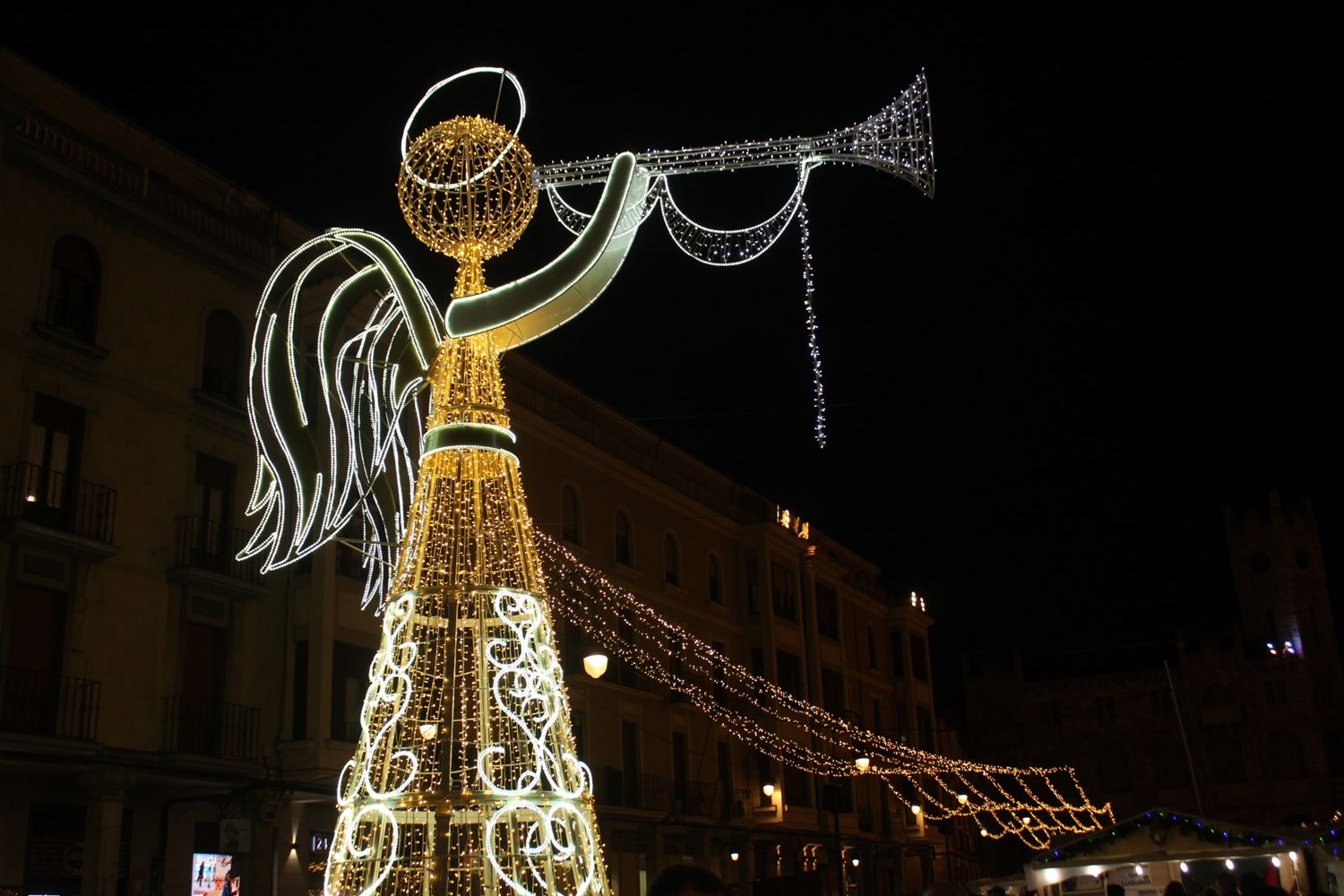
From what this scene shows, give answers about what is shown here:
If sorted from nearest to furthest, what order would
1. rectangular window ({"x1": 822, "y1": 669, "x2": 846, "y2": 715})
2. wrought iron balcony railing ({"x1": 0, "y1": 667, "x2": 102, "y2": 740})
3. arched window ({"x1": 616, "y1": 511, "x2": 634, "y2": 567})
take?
1. wrought iron balcony railing ({"x1": 0, "y1": 667, "x2": 102, "y2": 740})
2. arched window ({"x1": 616, "y1": 511, "x2": 634, "y2": 567})
3. rectangular window ({"x1": 822, "y1": 669, "x2": 846, "y2": 715})

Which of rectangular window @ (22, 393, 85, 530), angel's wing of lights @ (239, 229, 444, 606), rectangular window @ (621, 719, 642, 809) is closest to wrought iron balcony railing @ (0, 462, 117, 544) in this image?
rectangular window @ (22, 393, 85, 530)

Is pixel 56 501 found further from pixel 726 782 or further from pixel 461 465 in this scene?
pixel 726 782

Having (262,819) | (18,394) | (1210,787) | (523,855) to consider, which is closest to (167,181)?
(18,394)

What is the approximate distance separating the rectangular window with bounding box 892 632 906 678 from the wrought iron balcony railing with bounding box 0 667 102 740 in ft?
98.3

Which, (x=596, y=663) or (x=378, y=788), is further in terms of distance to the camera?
(x=596, y=663)

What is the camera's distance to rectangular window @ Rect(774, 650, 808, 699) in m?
33.1

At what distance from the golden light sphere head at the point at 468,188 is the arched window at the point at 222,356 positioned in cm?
1014

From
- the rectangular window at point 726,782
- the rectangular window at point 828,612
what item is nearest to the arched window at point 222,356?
the rectangular window at point 726,782

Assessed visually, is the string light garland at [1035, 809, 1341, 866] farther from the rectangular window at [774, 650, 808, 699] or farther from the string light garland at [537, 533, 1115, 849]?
the rectangular window at [774, 650, 808, 699]

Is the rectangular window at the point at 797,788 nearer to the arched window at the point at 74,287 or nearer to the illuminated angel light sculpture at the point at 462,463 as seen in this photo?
the arched window at the point at 74,287

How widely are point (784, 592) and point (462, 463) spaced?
2526 centimetres

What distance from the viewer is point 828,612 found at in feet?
123

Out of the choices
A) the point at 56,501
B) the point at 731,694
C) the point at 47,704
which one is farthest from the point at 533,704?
the point at 731,694

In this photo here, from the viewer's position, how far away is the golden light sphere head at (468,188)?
33.1ft
